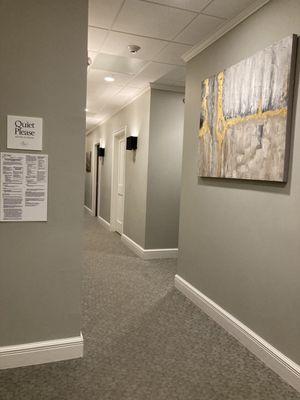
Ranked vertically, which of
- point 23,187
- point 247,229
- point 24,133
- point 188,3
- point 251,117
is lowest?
point 247,229

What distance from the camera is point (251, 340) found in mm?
2479

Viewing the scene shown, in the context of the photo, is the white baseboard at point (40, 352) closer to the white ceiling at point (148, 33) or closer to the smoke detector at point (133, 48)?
the white ceiling at point (148, 33)

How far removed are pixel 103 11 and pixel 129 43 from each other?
63 cm

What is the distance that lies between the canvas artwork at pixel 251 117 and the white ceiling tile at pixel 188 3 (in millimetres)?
528

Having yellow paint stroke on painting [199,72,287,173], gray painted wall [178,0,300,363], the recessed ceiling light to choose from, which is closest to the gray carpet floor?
gray painted wall [178,0,300,363]

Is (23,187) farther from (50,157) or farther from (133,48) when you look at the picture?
(133,48)

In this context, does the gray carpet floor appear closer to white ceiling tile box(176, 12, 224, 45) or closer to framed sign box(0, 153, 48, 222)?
framed sign box(0, 153, 48, 222)

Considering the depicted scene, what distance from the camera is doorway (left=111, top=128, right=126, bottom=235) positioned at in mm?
6719

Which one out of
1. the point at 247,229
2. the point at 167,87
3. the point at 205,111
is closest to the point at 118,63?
the point at 167,87

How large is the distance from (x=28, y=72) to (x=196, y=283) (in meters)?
2.47

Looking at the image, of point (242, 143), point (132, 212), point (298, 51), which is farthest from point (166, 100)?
point (298, 51)

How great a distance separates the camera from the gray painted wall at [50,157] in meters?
2.01

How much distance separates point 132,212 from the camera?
5551 mm

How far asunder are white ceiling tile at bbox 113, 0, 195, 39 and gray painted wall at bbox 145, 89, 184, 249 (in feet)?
5.80
